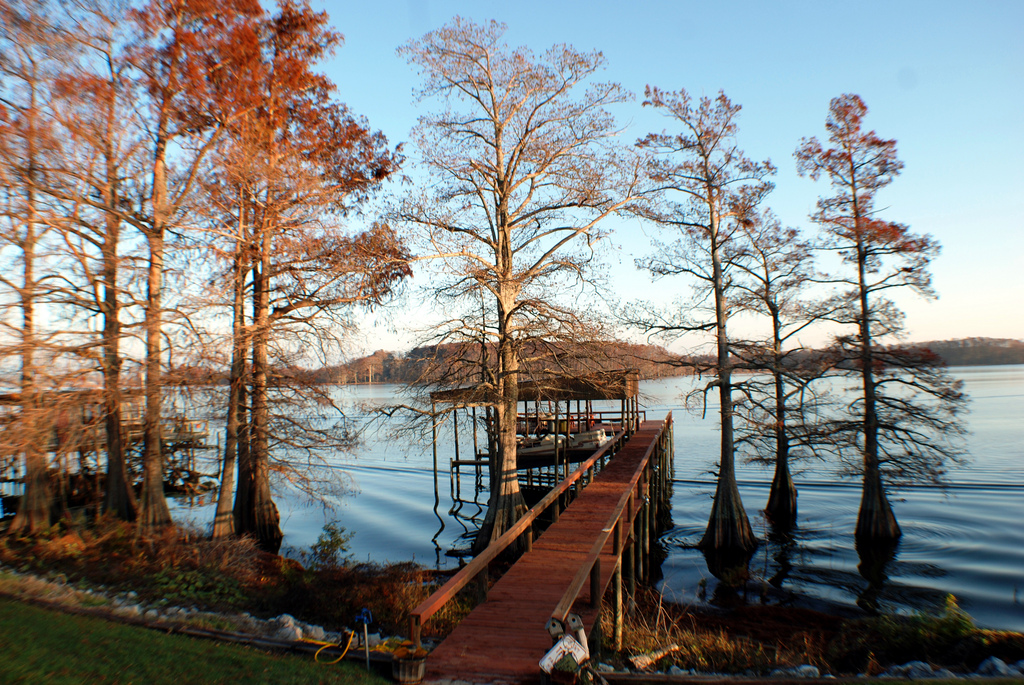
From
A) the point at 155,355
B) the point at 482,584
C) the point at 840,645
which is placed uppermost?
the point at 155,355

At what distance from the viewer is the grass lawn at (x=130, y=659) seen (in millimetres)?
5953

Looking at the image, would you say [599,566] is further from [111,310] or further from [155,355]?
[111,310]

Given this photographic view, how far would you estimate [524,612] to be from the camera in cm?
776

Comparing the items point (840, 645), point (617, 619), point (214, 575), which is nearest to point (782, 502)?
point (840, 645)

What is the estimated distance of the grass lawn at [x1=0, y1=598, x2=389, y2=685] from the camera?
5953 millimetres

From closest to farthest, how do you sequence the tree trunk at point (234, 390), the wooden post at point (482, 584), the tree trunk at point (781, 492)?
the wooden post at point (482, 584)
the tree trunk at point (234, 390)
the tree trunk at point (781, 492)

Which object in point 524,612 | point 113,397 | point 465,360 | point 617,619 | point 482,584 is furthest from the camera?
point 465,360

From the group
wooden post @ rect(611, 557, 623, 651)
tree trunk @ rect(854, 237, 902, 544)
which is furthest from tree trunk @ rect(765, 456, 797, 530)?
wooden post @ rect(611, 557, 623, 651)

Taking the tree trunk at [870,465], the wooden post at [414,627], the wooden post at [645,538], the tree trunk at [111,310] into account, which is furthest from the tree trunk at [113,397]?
the tree trunk at [870,465]

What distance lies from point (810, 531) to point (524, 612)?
19765mm

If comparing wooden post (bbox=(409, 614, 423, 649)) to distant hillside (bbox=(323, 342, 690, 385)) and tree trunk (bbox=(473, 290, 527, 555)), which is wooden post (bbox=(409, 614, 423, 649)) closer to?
distant hillside (bbox=(323, 342, 690, 385))

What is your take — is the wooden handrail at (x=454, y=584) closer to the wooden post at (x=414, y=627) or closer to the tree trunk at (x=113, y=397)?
the wooden post at (x=414, y=627)

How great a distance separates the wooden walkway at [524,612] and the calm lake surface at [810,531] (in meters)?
5.85

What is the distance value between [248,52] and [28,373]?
37.8 feet
